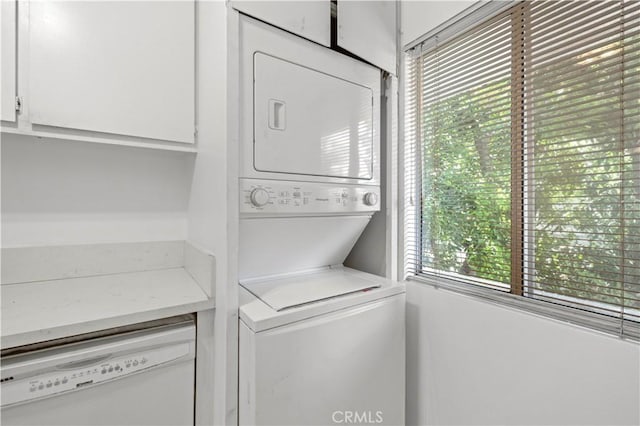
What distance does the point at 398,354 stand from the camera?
1.56 meters

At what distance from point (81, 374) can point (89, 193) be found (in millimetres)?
1083

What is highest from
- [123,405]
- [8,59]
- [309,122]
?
[8,59]

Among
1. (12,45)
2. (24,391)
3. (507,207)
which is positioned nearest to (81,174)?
(12,45)

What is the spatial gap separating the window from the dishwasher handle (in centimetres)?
153

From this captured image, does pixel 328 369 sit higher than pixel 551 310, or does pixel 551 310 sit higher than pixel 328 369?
pixel 551 310

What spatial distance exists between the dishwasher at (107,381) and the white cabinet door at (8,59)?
38.3 inches

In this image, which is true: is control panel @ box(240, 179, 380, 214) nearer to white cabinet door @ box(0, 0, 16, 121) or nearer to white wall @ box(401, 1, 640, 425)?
white wall @ box(401, 1, 640, 425)

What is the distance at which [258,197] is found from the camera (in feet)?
4.04

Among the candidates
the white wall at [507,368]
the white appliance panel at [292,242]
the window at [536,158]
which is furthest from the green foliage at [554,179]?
the white appliance panel at [292,242]

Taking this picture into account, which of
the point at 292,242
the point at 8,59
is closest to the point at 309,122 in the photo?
the point at 292,242

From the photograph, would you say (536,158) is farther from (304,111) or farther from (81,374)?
(81,374)

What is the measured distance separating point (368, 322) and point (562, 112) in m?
1.20

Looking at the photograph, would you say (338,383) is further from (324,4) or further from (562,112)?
(324,4)

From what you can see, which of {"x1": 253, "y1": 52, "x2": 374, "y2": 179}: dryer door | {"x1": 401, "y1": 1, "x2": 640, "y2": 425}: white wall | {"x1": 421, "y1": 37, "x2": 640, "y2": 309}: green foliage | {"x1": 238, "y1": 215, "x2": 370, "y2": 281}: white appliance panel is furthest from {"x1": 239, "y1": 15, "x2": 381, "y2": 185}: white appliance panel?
{"x1": 401, "y1": 1, "x2": 640, "y2": 425}: white wall
